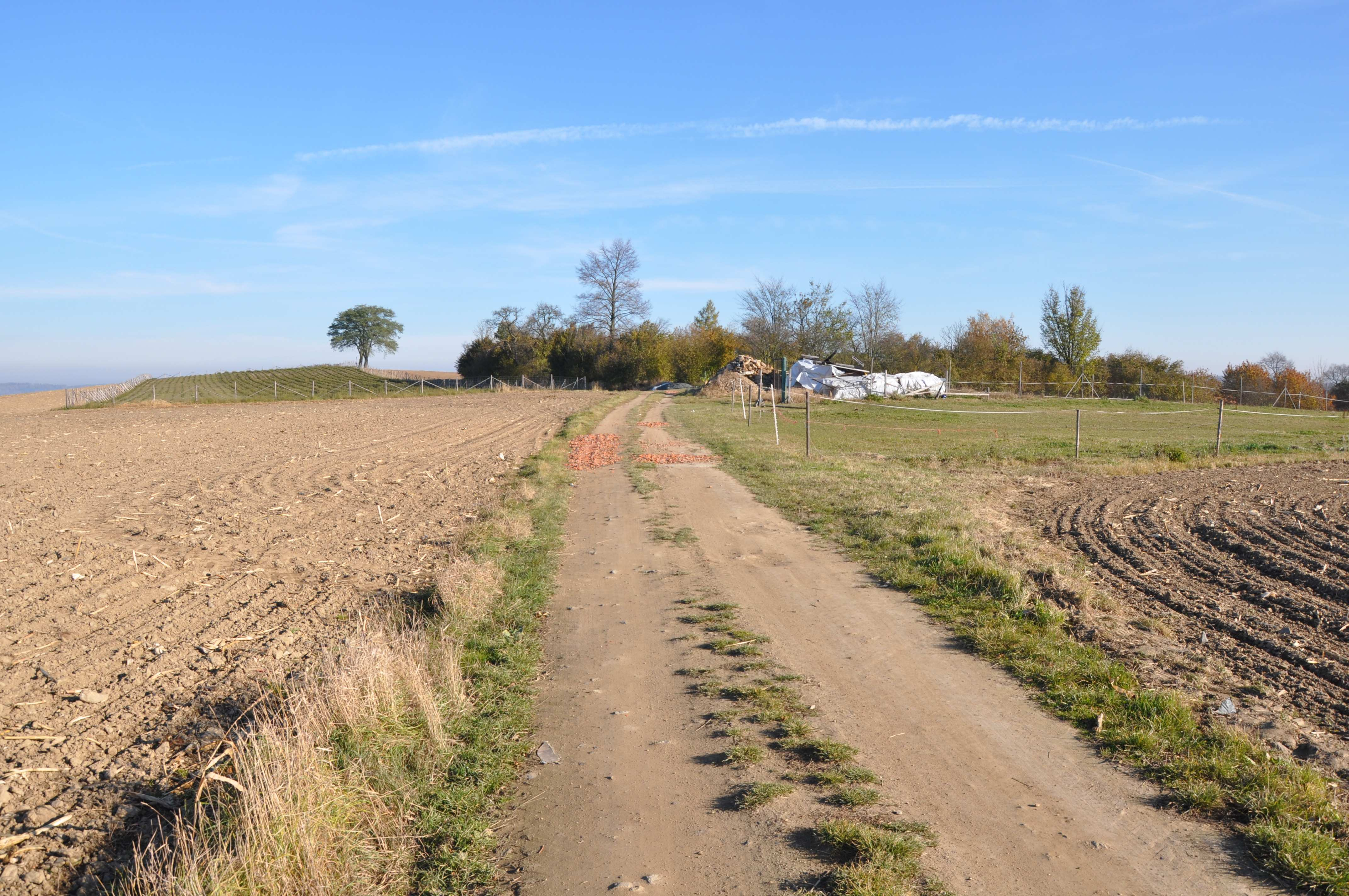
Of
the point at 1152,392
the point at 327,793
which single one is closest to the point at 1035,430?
the point at 327,793

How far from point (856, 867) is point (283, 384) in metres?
84.8

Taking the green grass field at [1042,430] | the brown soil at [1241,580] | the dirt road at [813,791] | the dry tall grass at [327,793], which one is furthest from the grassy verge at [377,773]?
the green grass field at [1042,430]

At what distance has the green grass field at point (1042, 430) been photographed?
21266 mm

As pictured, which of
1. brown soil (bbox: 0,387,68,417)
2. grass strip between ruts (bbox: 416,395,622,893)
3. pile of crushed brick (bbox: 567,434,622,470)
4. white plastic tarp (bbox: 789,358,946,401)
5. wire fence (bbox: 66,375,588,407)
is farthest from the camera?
wire fence (bbox: 66,375,588,407)

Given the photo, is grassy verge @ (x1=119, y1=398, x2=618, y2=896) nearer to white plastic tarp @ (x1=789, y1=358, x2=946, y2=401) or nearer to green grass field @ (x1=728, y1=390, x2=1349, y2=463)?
green grass field @ (x1=728, y1=390, x2=1349, y2=463)

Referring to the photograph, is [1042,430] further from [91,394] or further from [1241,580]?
[91,394]

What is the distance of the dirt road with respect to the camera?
365 cm

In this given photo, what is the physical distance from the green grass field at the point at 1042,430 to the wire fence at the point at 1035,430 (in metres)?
0.09

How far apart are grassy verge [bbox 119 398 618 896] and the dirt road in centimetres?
29

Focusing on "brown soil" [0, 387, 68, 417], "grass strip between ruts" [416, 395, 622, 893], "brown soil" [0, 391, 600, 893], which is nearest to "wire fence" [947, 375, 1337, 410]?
"brown soil" [0, 391, 600, 893]

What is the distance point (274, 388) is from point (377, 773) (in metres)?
76.9

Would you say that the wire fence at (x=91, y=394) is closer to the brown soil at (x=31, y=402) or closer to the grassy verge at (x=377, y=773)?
the brown soil at (x=31, y=402)

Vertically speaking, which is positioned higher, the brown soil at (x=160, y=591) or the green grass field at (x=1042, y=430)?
the green grass field at (x=1042, y=430)

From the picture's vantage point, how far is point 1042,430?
2931 centimetres
